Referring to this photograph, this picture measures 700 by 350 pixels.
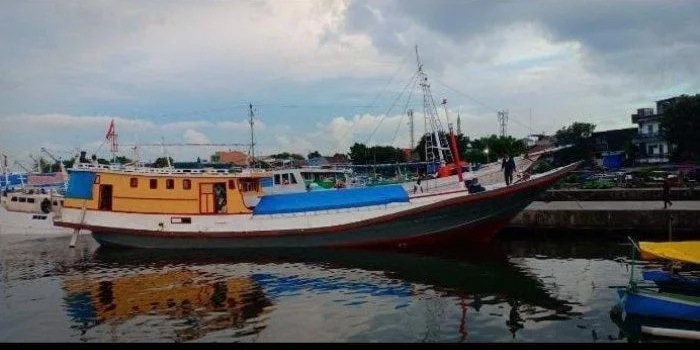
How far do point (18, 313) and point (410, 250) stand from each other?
14234 millimetres

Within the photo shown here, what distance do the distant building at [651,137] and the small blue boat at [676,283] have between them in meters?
53.3

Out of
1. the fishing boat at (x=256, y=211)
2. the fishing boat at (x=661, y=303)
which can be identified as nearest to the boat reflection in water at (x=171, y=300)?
the fishing boat at (x=256, y=211)

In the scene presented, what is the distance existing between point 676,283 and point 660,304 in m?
1.17

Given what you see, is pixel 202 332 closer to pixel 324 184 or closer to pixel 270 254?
pixel 270 254

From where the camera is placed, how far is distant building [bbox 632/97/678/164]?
198 ft

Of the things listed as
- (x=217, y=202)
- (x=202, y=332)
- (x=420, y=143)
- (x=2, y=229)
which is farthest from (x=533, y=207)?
(x=420, y=143)

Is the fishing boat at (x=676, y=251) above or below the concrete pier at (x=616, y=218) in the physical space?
above

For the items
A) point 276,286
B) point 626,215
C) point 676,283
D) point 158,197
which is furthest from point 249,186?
point 676,283

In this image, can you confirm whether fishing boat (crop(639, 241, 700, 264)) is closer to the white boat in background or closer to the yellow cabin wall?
the yellow cabin wall

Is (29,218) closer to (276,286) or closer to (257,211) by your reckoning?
(257,211)

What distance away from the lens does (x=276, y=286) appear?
1697 cm

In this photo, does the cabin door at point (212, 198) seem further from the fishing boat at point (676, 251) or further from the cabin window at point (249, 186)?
the fishing boat at point (676, 251)

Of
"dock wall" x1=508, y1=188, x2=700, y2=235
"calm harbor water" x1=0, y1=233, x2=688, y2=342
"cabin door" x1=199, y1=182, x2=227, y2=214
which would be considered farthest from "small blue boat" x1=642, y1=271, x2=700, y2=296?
"cabin door" x1=199, y1=182, x2=227, y2=214

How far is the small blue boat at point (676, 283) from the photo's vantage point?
12242 millimetres
